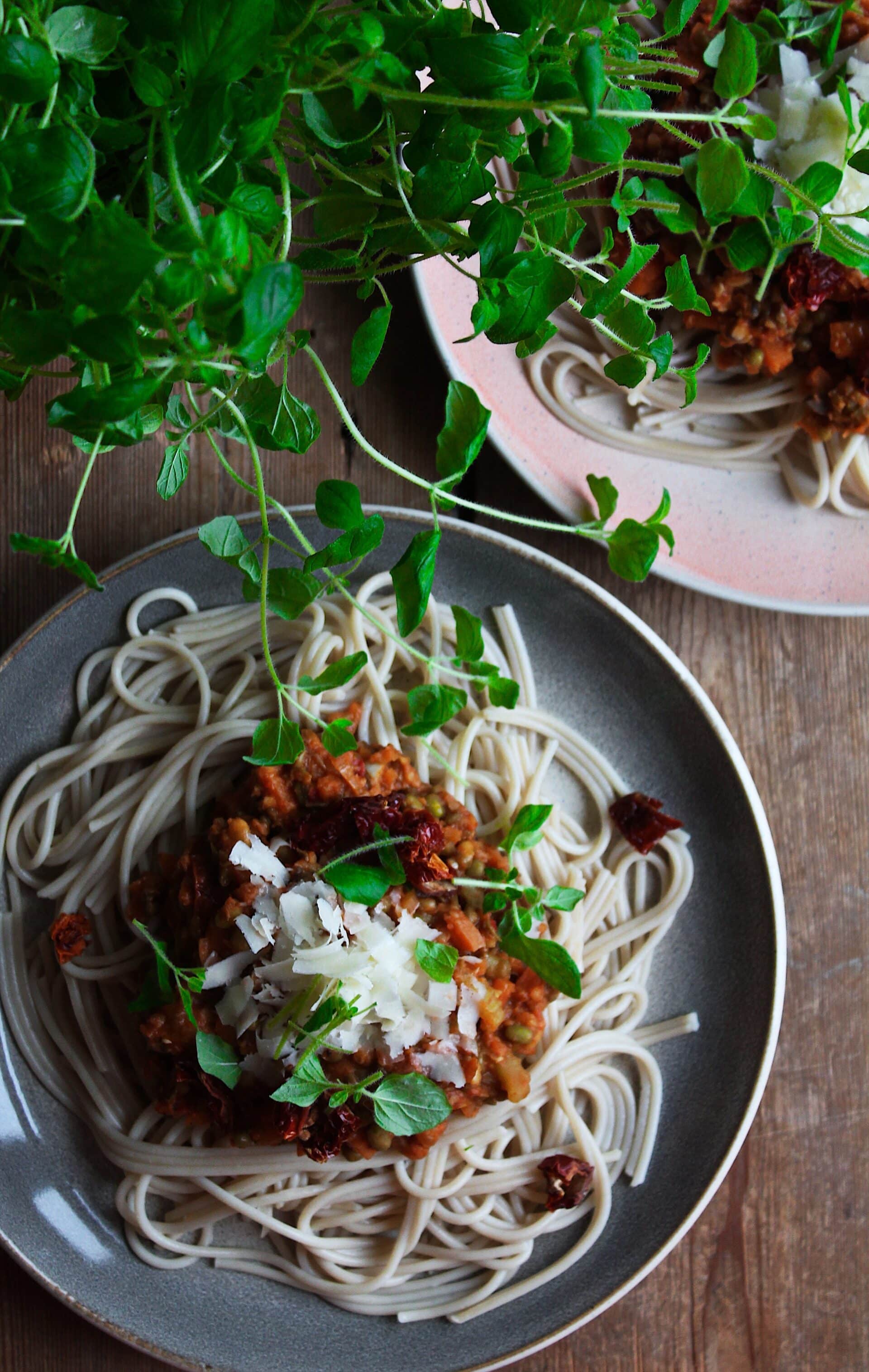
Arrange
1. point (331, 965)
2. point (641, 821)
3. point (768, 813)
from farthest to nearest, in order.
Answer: point (768, 813)
point (641, 821)
point (331, 965)

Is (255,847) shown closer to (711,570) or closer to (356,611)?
(356,611)

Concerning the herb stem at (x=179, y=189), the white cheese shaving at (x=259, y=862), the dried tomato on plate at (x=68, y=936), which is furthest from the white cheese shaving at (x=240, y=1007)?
the herb stem at (x=179, y=189)

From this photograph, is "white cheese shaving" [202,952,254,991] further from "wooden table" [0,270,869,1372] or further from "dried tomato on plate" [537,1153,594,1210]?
"wooden table" [0,270,869,1372]

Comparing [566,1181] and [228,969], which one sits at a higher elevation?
[228,969]

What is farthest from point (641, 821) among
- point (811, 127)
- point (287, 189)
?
point (287, 189)

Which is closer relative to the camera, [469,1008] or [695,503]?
[469,1008]

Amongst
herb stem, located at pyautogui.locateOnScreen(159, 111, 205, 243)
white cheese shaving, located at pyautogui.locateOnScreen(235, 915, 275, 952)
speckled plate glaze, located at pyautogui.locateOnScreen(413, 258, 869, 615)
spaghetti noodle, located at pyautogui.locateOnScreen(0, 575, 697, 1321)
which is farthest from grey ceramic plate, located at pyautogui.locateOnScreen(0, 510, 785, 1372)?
herb stem, located at pyautogui.locateOnScreen(159, 111, 205, 243)

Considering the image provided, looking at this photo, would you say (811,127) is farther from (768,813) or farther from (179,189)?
(179,189)
